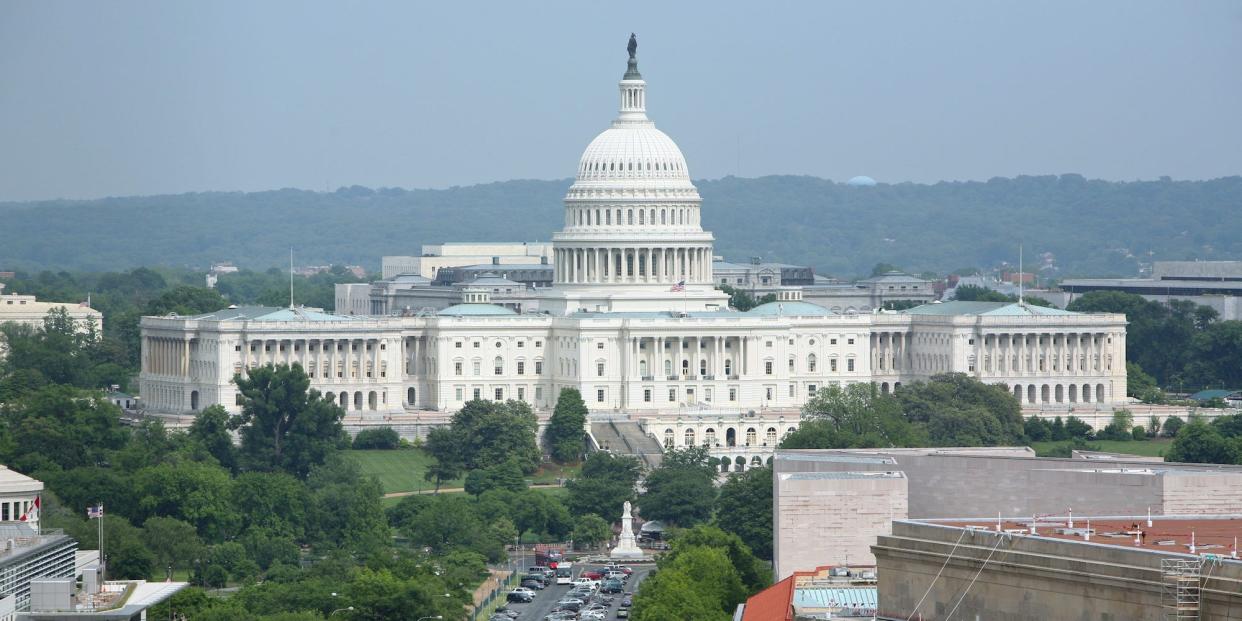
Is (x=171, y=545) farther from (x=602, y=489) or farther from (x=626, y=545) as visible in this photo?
(x=602, y=489)

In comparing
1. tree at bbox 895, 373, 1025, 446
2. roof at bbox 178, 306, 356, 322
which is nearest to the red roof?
tree at bbox 895, 373, 1025, 446

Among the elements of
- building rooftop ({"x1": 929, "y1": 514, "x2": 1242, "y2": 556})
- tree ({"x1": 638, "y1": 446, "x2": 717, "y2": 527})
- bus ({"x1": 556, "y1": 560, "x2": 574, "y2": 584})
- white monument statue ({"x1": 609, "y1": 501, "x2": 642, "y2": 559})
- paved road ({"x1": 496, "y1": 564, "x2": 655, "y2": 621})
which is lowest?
paved road ({"x1": 496, "y1": 564, "x2": 655, "y2": 621})

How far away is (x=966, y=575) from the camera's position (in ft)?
160

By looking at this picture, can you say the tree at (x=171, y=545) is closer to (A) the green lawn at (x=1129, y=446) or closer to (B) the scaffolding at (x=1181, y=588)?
(A) the green lawn at (x=1129, y=446)

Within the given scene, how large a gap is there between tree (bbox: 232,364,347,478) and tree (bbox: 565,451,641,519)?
14343 millimetres

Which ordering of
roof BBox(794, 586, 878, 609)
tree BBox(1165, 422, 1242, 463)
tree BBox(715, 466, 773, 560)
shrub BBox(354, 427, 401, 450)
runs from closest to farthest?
roof BBox(794, 586, 878, 609) → tree BBox(715, 466, 773, 560) → tree BBox(1165, 422, 1242, 463) → shrub BBox(354, 427, 401, 450)

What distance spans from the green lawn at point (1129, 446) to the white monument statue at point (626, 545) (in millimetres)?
32780

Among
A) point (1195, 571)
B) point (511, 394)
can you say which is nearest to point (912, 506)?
point (1195, 571)

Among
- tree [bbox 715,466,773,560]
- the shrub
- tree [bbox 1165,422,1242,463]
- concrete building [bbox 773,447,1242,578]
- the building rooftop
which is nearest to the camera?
the building rooftop

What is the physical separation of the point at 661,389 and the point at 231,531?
67.4 m

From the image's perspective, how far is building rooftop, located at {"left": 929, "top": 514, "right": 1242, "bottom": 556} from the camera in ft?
155

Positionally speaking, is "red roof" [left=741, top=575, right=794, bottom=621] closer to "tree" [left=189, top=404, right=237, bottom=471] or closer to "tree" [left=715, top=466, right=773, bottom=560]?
"tree" [left=715, top=466, right=773, bottom=560]

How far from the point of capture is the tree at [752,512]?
363 feet

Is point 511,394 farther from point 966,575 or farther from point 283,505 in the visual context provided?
point 966,575
